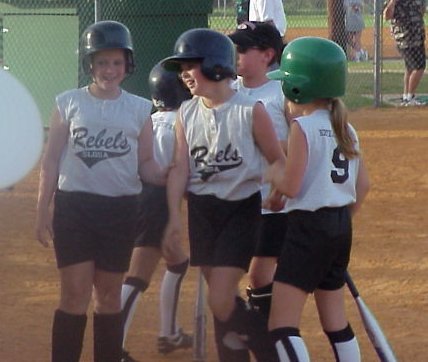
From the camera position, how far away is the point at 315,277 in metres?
4.85

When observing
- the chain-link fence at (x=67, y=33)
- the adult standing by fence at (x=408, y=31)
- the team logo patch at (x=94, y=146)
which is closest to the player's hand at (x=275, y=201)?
the team logo patch at (x=94, y=146)

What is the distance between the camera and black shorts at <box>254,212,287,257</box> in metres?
5.66

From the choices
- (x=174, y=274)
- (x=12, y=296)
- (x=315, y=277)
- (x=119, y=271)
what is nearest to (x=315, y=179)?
(x=315, y=277)

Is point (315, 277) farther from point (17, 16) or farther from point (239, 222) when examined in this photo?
point (17, 16)

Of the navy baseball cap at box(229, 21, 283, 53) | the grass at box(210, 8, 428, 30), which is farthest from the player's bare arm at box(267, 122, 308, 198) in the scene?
the grass at box(210, 8, 428, 30)

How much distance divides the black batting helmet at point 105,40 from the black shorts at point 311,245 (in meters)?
1.09

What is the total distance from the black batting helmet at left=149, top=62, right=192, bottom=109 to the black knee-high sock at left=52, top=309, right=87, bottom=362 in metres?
1.30

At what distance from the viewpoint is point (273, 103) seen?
576 cm

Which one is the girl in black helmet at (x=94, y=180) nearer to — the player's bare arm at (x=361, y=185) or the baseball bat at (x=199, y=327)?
the baseball bat at (x=199, y=327)

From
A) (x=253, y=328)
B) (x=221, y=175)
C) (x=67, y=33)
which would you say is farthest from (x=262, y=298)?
(x=67, y=33)

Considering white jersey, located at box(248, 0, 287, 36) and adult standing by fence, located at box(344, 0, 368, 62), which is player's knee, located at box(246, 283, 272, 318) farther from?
adult standing by fence, located at box(344, 0, 368, 62)

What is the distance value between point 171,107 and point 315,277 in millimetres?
1492

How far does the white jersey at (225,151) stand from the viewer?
517 centimetres

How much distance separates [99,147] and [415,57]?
11.6 metres
